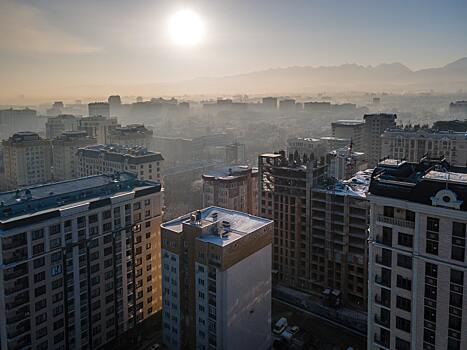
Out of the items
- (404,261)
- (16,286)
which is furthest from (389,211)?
(16,286)

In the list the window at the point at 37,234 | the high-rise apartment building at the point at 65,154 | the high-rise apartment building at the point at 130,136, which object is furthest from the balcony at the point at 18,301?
the high-rise apartment building at the point at 130,136

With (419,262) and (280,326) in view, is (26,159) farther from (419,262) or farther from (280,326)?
(419,262)

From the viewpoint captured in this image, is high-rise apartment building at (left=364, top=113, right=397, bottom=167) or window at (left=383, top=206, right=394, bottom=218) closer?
window at (left=383, top=206, right=394, bottom=218)

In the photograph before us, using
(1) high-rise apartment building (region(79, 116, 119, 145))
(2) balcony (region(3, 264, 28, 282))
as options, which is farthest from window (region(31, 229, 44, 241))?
(1) high-rise apartment building (region(79, 116, 119, 145))

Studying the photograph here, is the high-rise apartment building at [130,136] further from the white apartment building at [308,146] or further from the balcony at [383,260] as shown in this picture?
the balcony at [383,260]

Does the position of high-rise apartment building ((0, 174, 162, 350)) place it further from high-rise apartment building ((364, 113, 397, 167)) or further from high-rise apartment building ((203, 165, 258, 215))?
high-rise apartment building ((364, 113, 397, 167))
